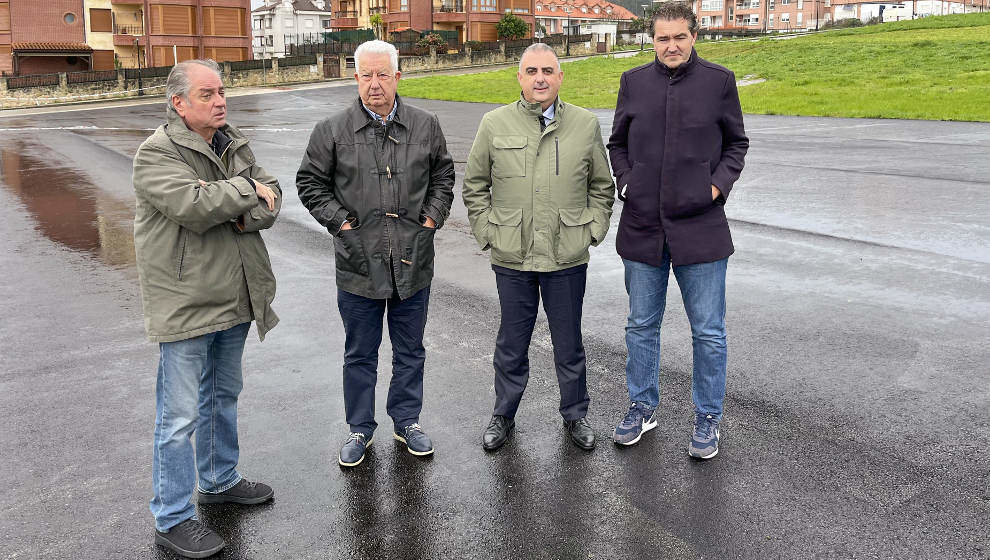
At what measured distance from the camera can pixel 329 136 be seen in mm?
4391

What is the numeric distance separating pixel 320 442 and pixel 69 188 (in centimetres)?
1234

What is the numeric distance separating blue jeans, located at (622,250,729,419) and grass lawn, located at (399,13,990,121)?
2209 centimetres

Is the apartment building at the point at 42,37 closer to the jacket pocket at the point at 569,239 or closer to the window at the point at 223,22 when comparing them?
the window at the point at 223,22

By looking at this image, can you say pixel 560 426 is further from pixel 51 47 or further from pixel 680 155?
pixel 51 47

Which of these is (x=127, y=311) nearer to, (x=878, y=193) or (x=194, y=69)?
(x=194, y=69)

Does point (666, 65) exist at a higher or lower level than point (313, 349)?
higher

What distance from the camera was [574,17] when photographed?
108250mm

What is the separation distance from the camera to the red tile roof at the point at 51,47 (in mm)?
59562

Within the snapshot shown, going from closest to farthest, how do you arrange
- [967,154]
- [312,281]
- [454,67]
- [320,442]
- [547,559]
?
1. [547,559]
2. [320,442]
3. [312,281]
4. [967,154]
5. [454,67]

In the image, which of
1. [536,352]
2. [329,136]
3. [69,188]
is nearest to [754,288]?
[536,352]

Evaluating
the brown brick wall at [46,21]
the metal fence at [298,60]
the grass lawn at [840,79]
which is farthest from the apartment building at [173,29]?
the grass lawn at [840,79]

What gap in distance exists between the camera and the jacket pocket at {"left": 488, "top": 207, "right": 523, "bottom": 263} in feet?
15.0

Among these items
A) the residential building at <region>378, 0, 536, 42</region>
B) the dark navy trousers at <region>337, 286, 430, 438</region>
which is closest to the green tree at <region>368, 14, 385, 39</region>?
the residential building at <region>378, 0, 536, 42</region>

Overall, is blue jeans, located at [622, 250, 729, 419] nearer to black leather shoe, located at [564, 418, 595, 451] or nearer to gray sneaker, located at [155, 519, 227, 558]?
black leather shoe, located at [564, 418, 595, 451]
